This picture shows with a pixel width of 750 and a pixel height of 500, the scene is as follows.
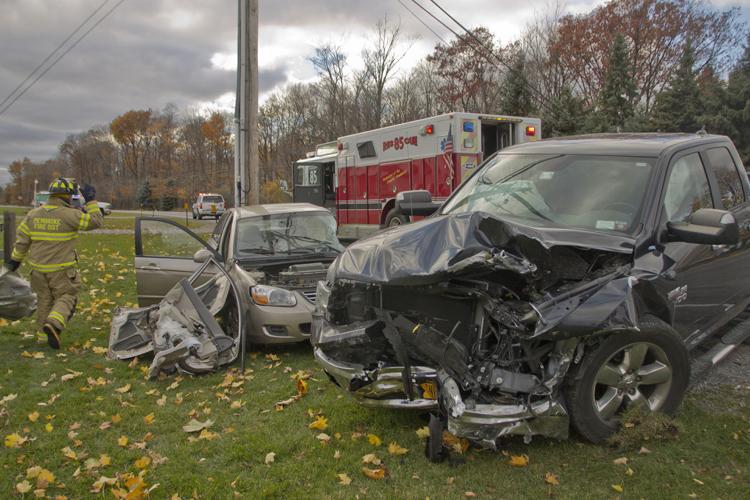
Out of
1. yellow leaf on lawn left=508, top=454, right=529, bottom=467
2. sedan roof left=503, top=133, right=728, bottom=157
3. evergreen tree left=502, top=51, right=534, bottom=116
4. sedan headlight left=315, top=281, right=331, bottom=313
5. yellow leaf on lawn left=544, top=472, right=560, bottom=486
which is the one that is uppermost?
evergreen tree left=502, top=51, right=534, bottom=116

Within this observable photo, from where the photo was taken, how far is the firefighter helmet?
248 inches

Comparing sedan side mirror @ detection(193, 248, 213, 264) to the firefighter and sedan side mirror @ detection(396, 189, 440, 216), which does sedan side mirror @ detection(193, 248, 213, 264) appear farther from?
sedan side mirror @ detection(396, 189, 440, 216)

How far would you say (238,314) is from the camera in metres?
5.40

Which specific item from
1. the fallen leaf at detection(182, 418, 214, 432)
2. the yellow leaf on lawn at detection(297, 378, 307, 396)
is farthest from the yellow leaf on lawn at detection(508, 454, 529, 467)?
the fallen leaf at detection(182, 418, 214, 432)

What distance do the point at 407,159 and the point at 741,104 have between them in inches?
730

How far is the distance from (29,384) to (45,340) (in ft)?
5.48

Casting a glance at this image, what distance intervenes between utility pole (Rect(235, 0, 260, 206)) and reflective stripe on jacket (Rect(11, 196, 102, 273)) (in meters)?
4.84

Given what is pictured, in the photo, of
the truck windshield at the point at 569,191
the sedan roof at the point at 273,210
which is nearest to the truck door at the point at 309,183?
the sedan roof at the point at 273,210

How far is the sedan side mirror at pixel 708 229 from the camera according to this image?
339 centimetres

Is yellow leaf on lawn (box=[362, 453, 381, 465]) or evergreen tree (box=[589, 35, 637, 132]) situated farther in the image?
evergreen tree (box=[589, 35, 637, 132])

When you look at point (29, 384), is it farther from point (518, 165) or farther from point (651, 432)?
point (651, 432)

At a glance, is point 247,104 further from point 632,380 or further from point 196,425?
point 632,380

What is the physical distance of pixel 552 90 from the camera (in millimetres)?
37719

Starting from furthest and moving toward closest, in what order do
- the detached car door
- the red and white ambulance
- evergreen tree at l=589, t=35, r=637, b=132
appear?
1. evergreen tree at l=589, t=35, r=637, b=132
2. the red and white ambulance
3. the detached car door
